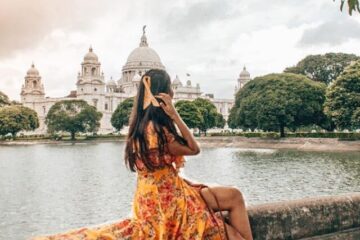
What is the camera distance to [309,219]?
4785mm

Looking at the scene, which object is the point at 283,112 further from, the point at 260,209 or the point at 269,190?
the point at 260,209

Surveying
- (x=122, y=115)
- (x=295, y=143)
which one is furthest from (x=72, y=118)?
(x=295, y=143)

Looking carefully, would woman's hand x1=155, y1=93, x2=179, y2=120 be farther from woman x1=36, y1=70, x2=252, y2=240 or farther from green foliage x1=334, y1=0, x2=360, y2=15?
green foliage x1=334, y1=0, x2=360, y2=15

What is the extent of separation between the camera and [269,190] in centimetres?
1652

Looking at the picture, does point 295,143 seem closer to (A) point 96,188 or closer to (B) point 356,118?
(B) point 356,118

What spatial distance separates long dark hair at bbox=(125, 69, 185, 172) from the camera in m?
3.85

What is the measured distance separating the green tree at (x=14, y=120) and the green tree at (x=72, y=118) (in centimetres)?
346

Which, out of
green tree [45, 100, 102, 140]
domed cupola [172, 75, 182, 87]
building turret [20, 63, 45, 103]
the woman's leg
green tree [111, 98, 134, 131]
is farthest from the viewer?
domed cupola [172, 75, 182, 87]

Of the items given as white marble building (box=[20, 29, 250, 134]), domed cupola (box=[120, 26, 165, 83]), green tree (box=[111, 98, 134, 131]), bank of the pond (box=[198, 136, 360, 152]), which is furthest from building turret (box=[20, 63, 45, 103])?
bank of the pond (box=[198, 136, 360, 152])

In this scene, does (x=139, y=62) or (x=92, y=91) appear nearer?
(x=92, y=91)

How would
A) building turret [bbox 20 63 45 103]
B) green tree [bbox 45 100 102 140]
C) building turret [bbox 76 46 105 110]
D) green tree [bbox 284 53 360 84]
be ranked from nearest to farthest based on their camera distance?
green tree [bbox 284 53 360 84] < green tree [bbox 45 100 102 140] < building turret [bbox 76 46 105 110] < building turret [bbox 20 63 45 103]

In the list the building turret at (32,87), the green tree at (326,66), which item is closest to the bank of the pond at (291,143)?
the green tree at (326,66)

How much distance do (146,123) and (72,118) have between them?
87.2 m

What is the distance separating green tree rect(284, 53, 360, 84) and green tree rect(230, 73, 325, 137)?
14308 millimetres
